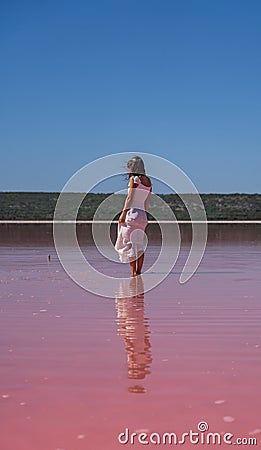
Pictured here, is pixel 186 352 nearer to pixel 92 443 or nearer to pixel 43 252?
pixel 92 443

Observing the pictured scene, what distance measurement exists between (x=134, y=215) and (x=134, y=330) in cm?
525

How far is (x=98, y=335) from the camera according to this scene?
622cm

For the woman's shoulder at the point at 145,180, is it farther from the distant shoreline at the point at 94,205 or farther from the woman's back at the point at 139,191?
the distant shoreline at the point at 94,205

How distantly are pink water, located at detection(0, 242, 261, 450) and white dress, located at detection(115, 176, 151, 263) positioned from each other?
2.44m

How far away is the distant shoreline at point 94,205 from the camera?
7675 centimetres

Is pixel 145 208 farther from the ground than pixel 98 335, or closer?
farther from the ground

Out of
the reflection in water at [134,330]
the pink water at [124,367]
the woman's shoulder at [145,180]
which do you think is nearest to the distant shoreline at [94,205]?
the woman's shoulder at [145,180]

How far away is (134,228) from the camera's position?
11570 mm

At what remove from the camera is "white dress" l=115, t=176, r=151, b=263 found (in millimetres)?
11523

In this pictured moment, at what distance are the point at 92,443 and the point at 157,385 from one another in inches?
39.9

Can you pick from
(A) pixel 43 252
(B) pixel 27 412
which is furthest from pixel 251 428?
(A) pixel 43 252

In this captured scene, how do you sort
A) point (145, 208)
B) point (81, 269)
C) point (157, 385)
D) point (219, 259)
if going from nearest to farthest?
point (157, 385) < point (145, 208) < point (81, 269) < point (219, 259)

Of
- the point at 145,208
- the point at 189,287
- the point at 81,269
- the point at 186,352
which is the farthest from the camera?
the point at 81,269

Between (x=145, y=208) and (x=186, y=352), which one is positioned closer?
(x=186, y=352)
